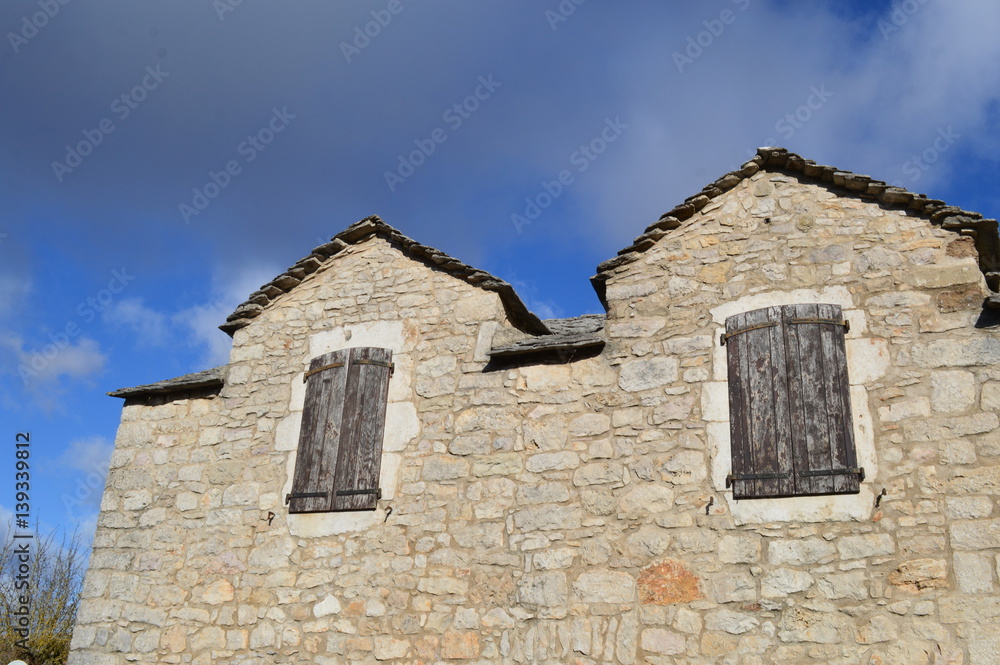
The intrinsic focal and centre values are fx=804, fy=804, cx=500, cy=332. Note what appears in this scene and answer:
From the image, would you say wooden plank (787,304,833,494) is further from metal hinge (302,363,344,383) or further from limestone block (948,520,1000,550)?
metal hinge (302,363,344,383)

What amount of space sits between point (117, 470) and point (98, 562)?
954 millimetres

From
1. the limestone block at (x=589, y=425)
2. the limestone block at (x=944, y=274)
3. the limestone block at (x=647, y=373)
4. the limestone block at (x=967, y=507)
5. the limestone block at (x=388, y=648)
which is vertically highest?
the limestone block at (x=944, y=274)

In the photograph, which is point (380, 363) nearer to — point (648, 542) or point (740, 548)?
point (648, 542)

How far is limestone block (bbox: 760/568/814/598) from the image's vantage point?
5.89 meters

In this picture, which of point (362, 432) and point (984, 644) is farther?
point (362, 432)

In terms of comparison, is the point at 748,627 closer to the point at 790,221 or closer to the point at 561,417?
the point at 561,417

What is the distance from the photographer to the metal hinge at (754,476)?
20.4 feet

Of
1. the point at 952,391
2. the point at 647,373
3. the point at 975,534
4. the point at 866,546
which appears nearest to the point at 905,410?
the point at 952,391

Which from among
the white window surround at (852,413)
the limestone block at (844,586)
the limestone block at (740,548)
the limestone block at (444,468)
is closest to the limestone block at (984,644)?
the limestone block at (844,586)

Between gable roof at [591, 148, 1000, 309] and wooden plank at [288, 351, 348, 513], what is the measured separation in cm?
277

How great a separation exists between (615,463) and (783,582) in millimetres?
1574

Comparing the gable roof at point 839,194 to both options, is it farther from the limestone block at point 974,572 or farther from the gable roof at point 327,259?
the limestone block at point 974,572

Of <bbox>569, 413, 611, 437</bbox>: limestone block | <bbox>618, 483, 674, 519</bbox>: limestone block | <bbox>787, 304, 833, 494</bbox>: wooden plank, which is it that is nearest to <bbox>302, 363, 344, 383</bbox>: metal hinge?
<bbox>569, 413, 611, 437</bbox>: limestone block

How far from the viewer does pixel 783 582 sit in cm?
594
